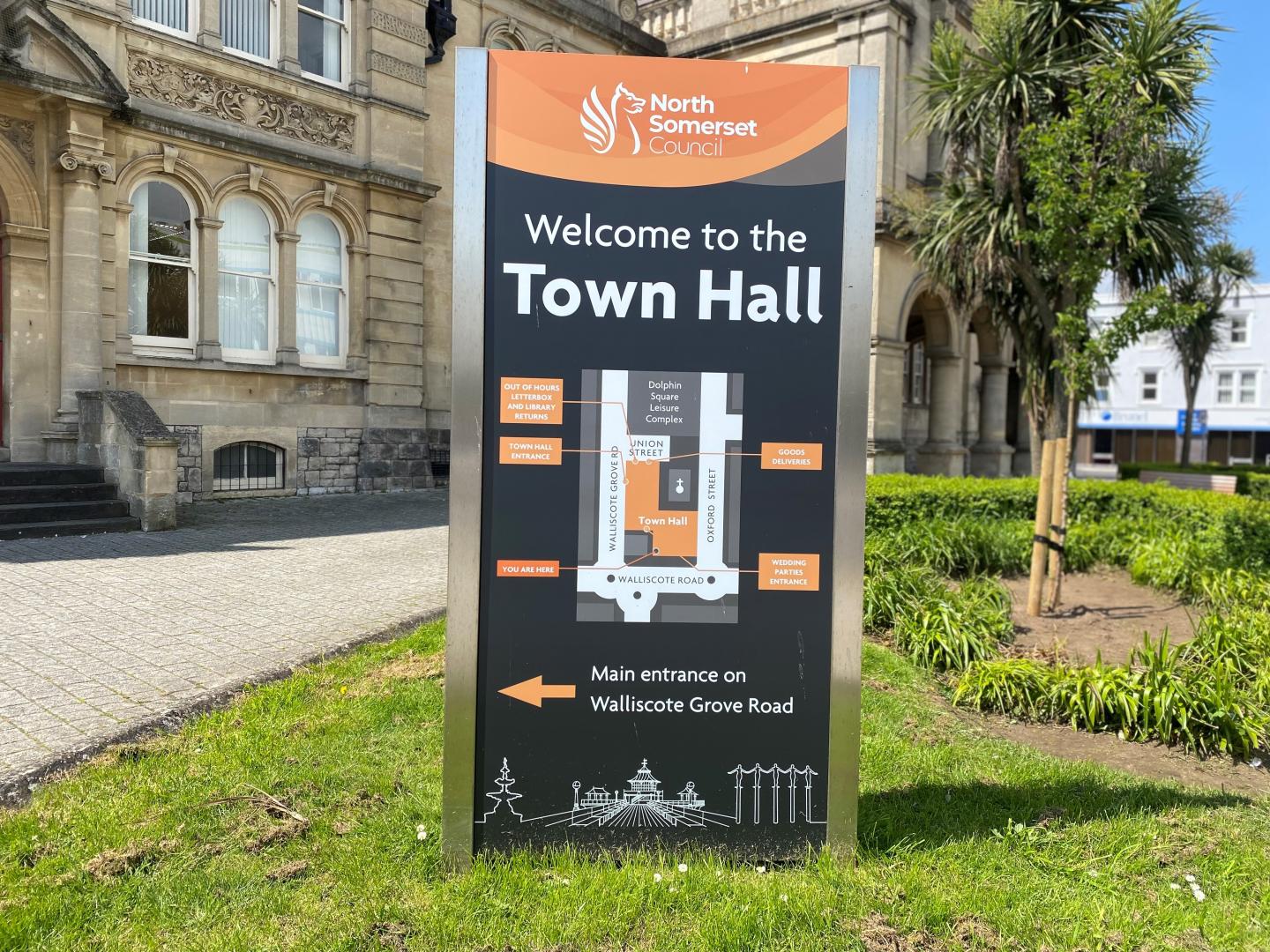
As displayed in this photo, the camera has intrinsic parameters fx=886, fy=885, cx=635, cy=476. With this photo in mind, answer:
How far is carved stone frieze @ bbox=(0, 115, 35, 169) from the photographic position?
37.3ft

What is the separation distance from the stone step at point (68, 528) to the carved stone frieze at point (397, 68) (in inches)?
354

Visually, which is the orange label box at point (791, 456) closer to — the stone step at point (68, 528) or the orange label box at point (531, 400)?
the orange label box at point (531, 400)

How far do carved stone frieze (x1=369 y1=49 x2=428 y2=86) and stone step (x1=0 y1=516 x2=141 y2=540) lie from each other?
899 cm

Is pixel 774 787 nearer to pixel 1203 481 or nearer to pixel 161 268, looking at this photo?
pixel 161 268

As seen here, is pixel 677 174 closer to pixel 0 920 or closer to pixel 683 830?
pixel 683 830

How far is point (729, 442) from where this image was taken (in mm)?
3107

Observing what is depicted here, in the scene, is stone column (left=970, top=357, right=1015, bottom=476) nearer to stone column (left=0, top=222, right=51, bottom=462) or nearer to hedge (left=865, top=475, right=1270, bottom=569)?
hedge (left=865, top=475, right=1270, bottom=569)

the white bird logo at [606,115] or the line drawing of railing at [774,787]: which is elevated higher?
the white bird logo at [606,115]

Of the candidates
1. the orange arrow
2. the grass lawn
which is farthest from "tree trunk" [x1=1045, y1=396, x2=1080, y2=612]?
the orange arrow

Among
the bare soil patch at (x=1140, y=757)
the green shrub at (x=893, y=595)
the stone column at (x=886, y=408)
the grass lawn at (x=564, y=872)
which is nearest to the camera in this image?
the grass lawn at (x=564, y=872)

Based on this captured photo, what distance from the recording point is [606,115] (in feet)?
9.93

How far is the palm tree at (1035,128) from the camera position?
10.4 metres

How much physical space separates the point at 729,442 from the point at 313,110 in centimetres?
1398

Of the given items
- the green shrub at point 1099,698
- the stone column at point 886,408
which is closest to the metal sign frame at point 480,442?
the green shrub at point 1099,698
